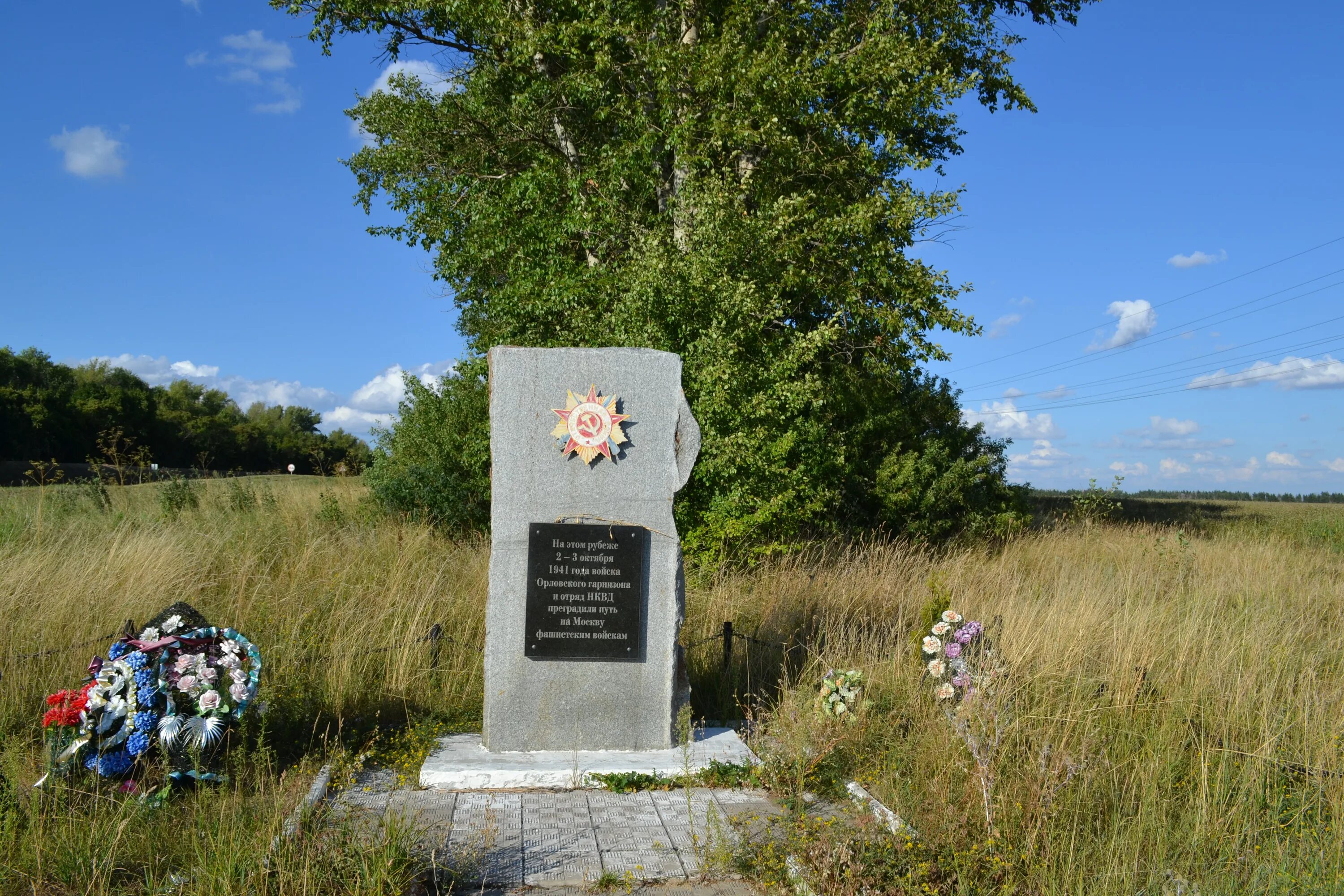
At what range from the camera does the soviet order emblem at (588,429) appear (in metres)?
5.61

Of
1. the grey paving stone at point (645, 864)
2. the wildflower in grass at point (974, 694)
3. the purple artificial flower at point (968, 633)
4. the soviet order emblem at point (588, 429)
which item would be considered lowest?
the grey paving stone at point (645, 864)

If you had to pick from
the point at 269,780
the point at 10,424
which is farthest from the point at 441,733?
the point at 10,424

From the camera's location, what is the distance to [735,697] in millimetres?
6648

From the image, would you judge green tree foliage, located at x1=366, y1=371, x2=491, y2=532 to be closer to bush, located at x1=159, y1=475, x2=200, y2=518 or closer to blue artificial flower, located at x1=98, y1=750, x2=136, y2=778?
bush, located at x1=159, y1=475, x2=200, y2=518

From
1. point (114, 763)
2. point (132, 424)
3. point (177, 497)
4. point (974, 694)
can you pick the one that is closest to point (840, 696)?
point (974, 694)

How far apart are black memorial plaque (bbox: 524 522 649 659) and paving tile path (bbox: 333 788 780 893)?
862 mm

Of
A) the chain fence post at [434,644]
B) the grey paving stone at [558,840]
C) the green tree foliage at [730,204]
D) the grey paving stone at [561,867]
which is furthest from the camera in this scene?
the green tree foliage at [730,204]

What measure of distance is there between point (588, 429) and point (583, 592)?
985mm

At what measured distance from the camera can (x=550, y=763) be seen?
17.6 feet

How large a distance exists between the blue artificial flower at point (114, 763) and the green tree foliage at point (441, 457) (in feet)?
28.8

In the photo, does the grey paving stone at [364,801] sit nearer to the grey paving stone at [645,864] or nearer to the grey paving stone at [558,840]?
the grey paving stone at [558,840]

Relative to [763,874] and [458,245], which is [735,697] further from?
[458,245]

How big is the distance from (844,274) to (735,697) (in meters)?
8.36

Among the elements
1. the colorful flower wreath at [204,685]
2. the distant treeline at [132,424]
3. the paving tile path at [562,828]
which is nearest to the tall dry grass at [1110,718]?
the paving tile path at [562,828]
